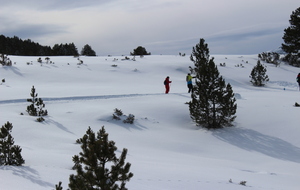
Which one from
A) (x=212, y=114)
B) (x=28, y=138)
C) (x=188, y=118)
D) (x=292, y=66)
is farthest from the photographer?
(x=292, y=66)

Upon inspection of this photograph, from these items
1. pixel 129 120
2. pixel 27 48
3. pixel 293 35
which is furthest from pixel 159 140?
pixel 27 48

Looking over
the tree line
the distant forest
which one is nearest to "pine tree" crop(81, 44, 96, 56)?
the tree line

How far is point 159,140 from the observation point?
10672mm

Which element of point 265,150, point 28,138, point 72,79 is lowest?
point 265,150

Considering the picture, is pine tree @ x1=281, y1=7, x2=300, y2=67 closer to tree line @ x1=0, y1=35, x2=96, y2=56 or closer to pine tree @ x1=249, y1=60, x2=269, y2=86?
pine tree @ x1=249, y1=60, x2=269, y2=86

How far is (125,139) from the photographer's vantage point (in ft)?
33.8

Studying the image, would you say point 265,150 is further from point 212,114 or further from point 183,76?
point 183,76

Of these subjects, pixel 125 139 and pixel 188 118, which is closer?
pixel 125 139

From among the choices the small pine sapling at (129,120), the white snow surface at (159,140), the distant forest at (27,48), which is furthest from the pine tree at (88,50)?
the small pine sapling at (129,120)

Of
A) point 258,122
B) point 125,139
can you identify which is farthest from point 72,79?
point 258,122

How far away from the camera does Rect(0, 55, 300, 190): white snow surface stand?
6.00 m

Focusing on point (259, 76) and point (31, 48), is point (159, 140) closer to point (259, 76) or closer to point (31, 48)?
point (259, 76)

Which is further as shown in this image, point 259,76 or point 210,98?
point 259,76

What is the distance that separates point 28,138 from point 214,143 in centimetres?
714
